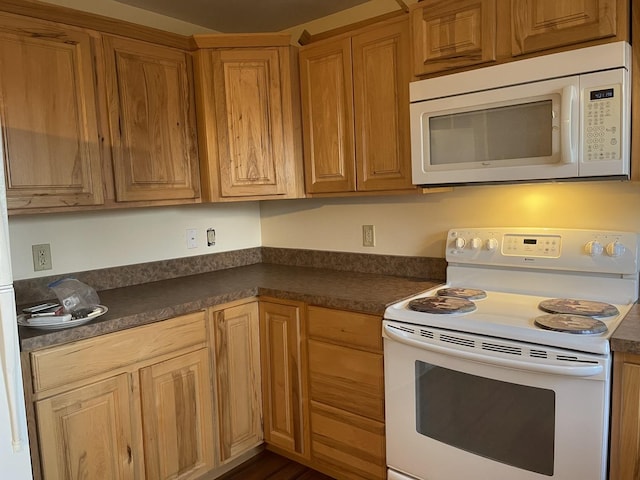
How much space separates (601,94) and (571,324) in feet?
2.43

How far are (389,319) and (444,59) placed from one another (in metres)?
1.04

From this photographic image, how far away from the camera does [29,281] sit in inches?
83.7

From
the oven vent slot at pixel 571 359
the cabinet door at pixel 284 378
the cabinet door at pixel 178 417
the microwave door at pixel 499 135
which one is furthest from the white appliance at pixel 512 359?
the cabinet door at pixel 178 417

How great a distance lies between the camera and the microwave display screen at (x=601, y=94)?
151cm

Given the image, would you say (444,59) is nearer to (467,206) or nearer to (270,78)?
(467,206)

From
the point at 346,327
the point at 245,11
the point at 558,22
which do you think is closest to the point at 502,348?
the point at 346,327

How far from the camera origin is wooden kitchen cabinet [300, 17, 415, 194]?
209 cm

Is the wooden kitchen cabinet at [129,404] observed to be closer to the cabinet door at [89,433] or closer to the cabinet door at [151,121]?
the cabinet door at [89,433]

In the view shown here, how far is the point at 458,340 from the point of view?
1.64 metres

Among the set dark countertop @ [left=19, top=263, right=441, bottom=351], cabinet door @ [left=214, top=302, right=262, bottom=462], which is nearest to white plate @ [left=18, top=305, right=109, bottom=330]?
dark countertop @ [left=19, top=263, right=441, bottom=351]

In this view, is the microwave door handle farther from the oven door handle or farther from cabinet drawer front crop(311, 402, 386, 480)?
cabinet drawer front crop(311, 402, 386, 480)

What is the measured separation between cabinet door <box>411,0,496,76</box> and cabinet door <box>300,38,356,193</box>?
41 cm

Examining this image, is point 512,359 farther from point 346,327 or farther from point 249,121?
point 249,121

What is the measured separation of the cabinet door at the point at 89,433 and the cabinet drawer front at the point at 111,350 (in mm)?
67
